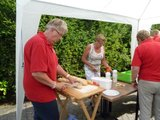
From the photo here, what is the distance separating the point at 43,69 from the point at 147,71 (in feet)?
5.14

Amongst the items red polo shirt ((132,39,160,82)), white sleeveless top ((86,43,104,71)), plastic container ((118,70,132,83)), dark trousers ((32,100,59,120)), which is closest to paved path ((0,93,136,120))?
plastic container ((118,70,132,83))

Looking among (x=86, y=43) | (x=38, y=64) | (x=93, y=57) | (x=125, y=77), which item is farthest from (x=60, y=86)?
(x=86, y=43)

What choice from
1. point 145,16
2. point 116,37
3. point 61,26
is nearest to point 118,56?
point 116,37

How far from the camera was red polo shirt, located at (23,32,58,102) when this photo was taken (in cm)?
216

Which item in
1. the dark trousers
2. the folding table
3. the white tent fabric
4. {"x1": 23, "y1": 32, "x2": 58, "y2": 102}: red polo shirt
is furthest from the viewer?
the folding table

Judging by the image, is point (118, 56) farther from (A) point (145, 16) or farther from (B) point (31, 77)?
(B) point (31, 77)

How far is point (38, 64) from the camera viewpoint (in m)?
2.15

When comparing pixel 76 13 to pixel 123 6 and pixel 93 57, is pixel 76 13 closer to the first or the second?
pixel 93 57

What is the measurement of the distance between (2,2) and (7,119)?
2.17 meters

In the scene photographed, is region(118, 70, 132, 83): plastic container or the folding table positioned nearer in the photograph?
the folding table

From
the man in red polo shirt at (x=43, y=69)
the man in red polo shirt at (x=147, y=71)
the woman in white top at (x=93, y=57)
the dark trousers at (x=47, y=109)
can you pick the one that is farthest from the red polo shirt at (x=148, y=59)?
Answer: the dark trousers at (x=47, y=109)

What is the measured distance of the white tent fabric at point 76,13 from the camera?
2.81 meters

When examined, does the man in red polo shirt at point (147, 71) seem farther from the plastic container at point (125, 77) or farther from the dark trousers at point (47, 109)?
the dark trousers at point (47, 109)

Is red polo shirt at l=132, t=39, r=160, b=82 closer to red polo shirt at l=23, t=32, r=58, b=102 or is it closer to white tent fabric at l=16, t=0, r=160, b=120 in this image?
white tent fabric at l=16, t=0, r=160, b=120
